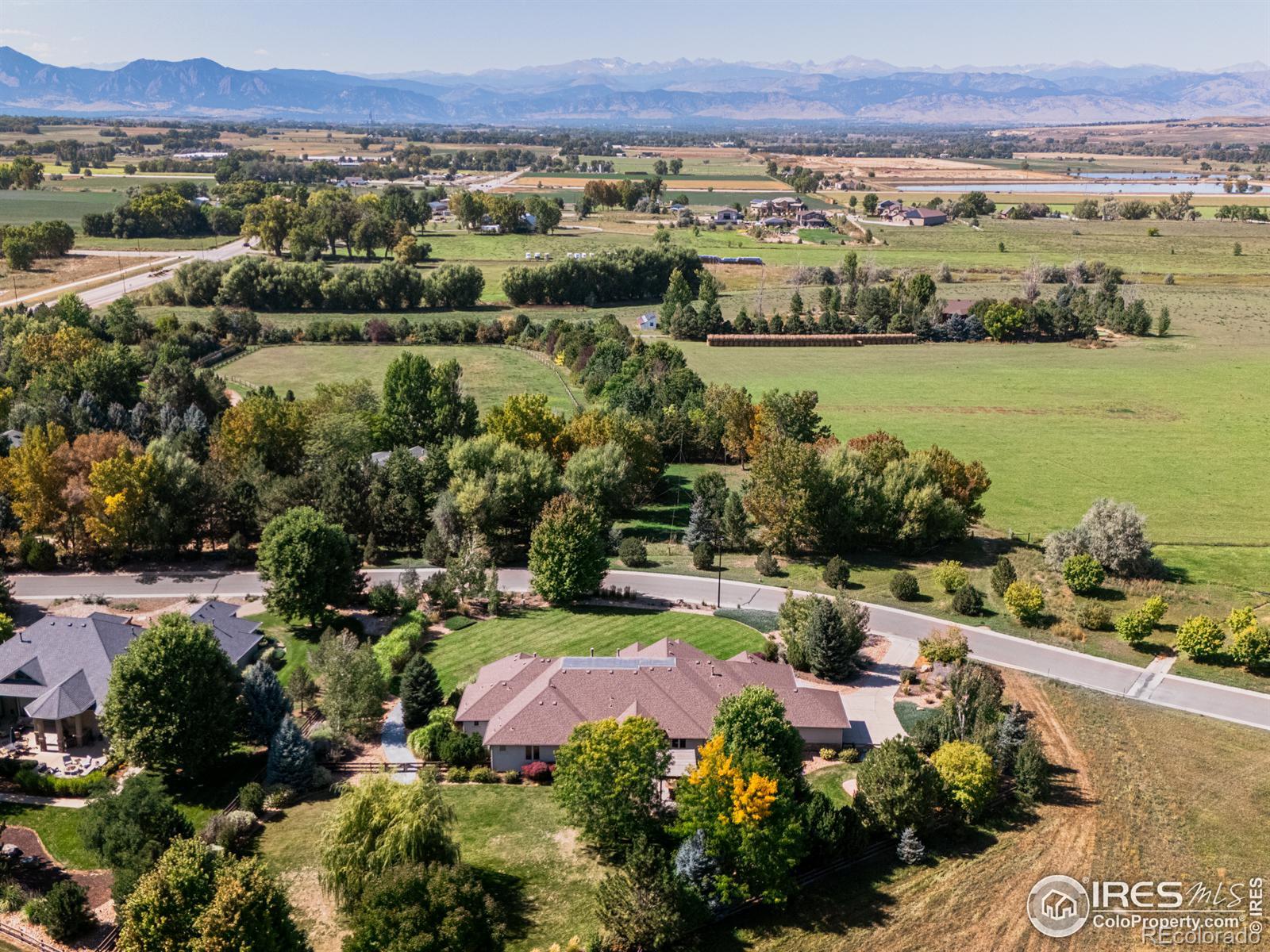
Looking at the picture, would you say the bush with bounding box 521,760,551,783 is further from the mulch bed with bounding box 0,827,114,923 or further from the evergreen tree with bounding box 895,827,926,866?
the mulch bed with bounding box 0,827,114,923

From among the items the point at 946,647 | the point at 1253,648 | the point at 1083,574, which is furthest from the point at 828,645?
the point at 1253,648

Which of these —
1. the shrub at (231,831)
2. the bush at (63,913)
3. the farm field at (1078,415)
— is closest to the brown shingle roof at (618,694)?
the shrub at (231,831)

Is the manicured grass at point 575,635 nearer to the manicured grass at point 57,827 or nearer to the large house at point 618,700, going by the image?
the large house at point 618,700

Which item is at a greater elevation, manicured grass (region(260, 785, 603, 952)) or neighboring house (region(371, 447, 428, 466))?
neighboring house (region(371, 447, 428, 466))

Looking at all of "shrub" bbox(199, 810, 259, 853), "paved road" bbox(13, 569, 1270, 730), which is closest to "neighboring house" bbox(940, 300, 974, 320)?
"paved road" bbox(13, 569, 1270, 730)

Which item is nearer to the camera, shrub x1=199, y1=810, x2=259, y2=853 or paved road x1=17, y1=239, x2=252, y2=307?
shrub x1=199, y1=810, x2=259, y2=853

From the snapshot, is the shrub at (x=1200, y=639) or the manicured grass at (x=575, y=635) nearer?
the shrub at (x=1200, y=639)

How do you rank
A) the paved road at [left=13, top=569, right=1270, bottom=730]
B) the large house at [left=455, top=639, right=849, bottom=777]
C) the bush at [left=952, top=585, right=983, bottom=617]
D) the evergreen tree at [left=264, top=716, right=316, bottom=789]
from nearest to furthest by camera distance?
the evergreen tree at [left=264, top=716, right=316, bottom=789], the large house at [left=455, top=639, right=849, bottom=777], the paved road at [left=13, top=569, right=1270, bottom=730], the bush at [left=952, top=585, right=983, bottom=617]

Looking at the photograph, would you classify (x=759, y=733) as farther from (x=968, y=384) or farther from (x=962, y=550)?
(x=968, y=384)
